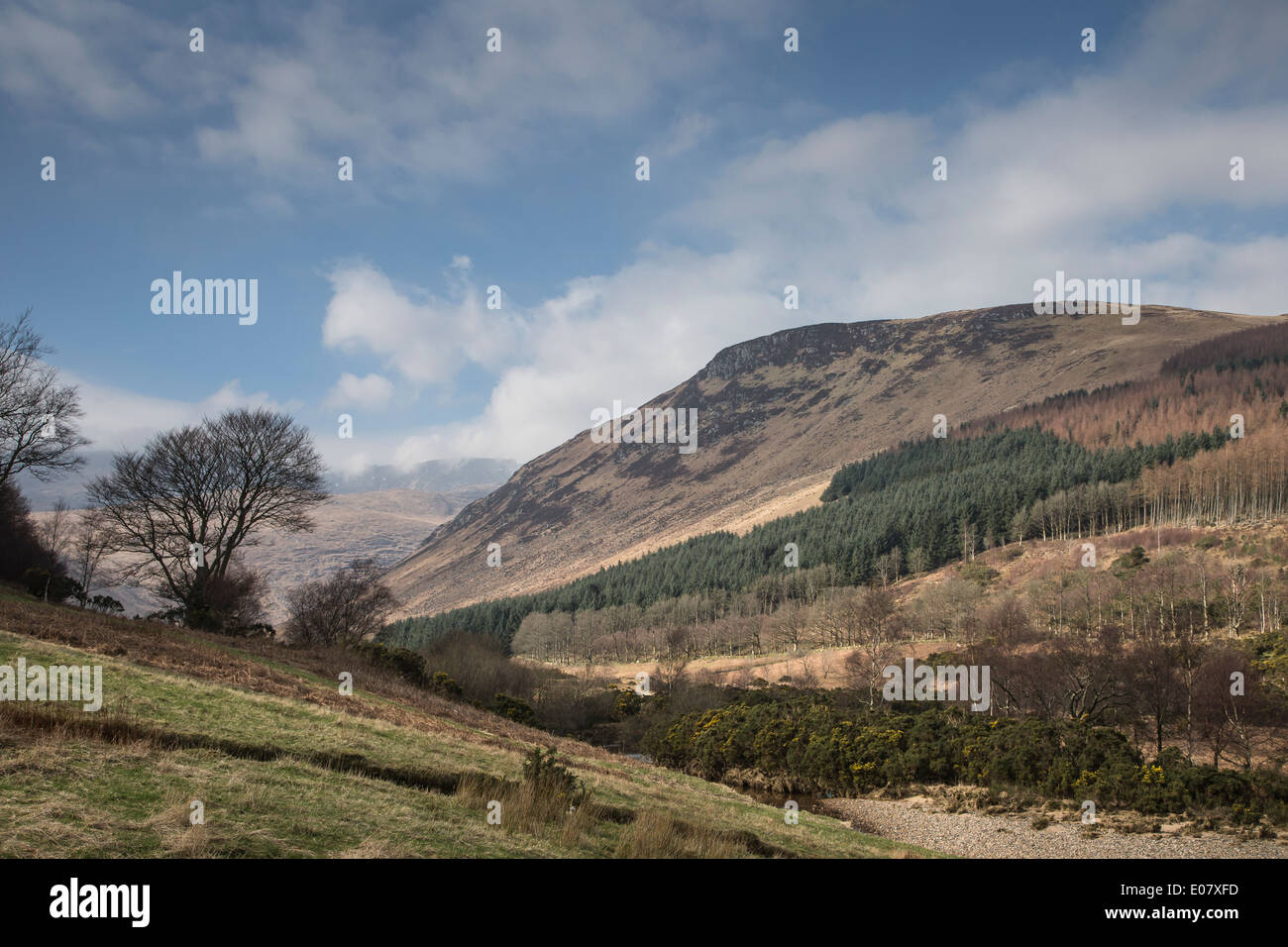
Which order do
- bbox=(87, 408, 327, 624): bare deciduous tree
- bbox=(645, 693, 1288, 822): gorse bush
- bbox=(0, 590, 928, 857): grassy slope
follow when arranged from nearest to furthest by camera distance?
bbox=(0, 590, 928, 857): grassy slope < bbox=(645, 693, 1288, 822): gorse bush < bbox=(87, 408, 327, 624): bare deciduous tree

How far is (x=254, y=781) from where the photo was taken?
10.2 metres

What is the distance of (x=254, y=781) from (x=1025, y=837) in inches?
1127

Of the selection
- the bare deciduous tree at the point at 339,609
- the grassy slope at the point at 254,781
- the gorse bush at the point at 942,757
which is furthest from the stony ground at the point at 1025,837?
the bare deciduous tree at the point at 339,609

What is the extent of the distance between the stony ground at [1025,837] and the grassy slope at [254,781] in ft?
28.4

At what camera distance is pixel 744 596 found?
456ft

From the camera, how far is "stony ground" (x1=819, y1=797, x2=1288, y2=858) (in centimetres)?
2381

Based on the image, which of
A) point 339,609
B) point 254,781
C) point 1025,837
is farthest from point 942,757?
point 339,609

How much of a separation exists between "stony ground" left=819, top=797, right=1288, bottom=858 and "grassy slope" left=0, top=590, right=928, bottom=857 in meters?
8.66

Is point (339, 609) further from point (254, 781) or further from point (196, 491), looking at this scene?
point (254, 781)

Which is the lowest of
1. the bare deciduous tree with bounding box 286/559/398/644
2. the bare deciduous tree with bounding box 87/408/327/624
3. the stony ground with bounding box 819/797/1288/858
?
the stony ground with bounding box 819/797/1288/858

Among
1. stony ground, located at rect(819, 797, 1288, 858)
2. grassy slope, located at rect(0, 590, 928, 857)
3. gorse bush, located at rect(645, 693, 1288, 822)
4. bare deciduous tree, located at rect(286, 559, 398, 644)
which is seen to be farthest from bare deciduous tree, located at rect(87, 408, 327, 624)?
stony ground, located at rect(819, 797, 1288, 858)

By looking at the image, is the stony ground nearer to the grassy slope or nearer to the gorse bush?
the gorse bush

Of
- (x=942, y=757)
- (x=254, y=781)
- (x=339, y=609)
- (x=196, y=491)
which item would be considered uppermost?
(x=196, y=491)
